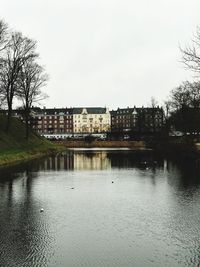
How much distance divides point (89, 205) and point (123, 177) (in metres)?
12.9

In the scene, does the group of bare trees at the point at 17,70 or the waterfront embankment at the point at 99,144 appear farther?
the waterfront embankment at the point at 99,144

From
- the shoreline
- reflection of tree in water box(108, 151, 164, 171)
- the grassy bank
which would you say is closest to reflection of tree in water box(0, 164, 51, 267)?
reflection of tree in water box(108, 151, 164, 171)

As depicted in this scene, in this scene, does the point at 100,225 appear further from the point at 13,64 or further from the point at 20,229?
the point at 13,64

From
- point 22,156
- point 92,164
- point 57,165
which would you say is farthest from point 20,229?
point 22,156

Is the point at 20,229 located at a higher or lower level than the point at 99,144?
higher

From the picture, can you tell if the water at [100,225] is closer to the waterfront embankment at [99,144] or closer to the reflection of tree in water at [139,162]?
the reflection of tree in water at [139,162]

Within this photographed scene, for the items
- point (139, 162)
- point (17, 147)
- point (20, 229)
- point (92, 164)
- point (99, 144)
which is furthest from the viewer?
point (99, 144)

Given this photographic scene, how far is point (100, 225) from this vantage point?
1479 centimetres

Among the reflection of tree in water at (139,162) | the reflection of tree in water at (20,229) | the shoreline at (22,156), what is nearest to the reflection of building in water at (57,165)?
the shoreline at (22,156)

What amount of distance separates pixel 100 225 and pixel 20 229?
283 cm

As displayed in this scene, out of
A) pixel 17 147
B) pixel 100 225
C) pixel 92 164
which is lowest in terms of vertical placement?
pixel 92 164

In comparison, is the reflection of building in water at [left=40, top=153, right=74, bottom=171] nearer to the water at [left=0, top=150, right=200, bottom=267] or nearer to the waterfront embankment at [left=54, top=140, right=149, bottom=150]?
the water at [left=0, top=150, right=200, bottom=267]

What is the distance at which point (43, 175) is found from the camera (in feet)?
110

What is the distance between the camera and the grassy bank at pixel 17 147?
4806cm
